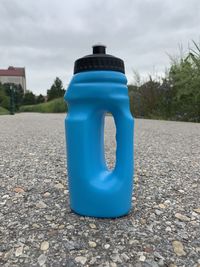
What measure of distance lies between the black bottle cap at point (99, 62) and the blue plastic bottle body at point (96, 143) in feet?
0.07

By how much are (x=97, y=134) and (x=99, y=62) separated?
0.31 metres

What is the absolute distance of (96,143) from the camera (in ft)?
4.07

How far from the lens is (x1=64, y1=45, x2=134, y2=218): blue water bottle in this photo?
1.15 m

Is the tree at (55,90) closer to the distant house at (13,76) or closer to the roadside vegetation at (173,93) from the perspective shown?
the roadside vegetation at (173,93)

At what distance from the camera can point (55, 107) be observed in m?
15.4

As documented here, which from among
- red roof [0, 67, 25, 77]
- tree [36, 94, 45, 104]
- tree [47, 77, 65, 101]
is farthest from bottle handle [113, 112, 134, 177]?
red roof [0, 67, 25, 77]

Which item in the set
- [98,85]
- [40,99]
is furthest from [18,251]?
[40,99]

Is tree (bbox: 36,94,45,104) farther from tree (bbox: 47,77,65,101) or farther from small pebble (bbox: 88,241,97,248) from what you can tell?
small pebble (bbox: 88,241,97,248)

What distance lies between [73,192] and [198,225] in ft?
1.89

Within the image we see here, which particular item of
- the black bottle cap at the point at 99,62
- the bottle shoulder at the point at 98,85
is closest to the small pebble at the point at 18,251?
the bottle shoulder at the point at 98,85

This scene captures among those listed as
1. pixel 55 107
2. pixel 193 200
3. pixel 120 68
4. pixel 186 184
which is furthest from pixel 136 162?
pixel 55 107

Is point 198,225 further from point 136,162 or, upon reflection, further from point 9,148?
point 9,148

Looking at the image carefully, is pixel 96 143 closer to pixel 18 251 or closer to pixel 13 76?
pixel 18 251

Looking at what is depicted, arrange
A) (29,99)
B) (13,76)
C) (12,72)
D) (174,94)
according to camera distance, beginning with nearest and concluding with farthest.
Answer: (174,94) < (29,99) < (13,76) < (12,72)
